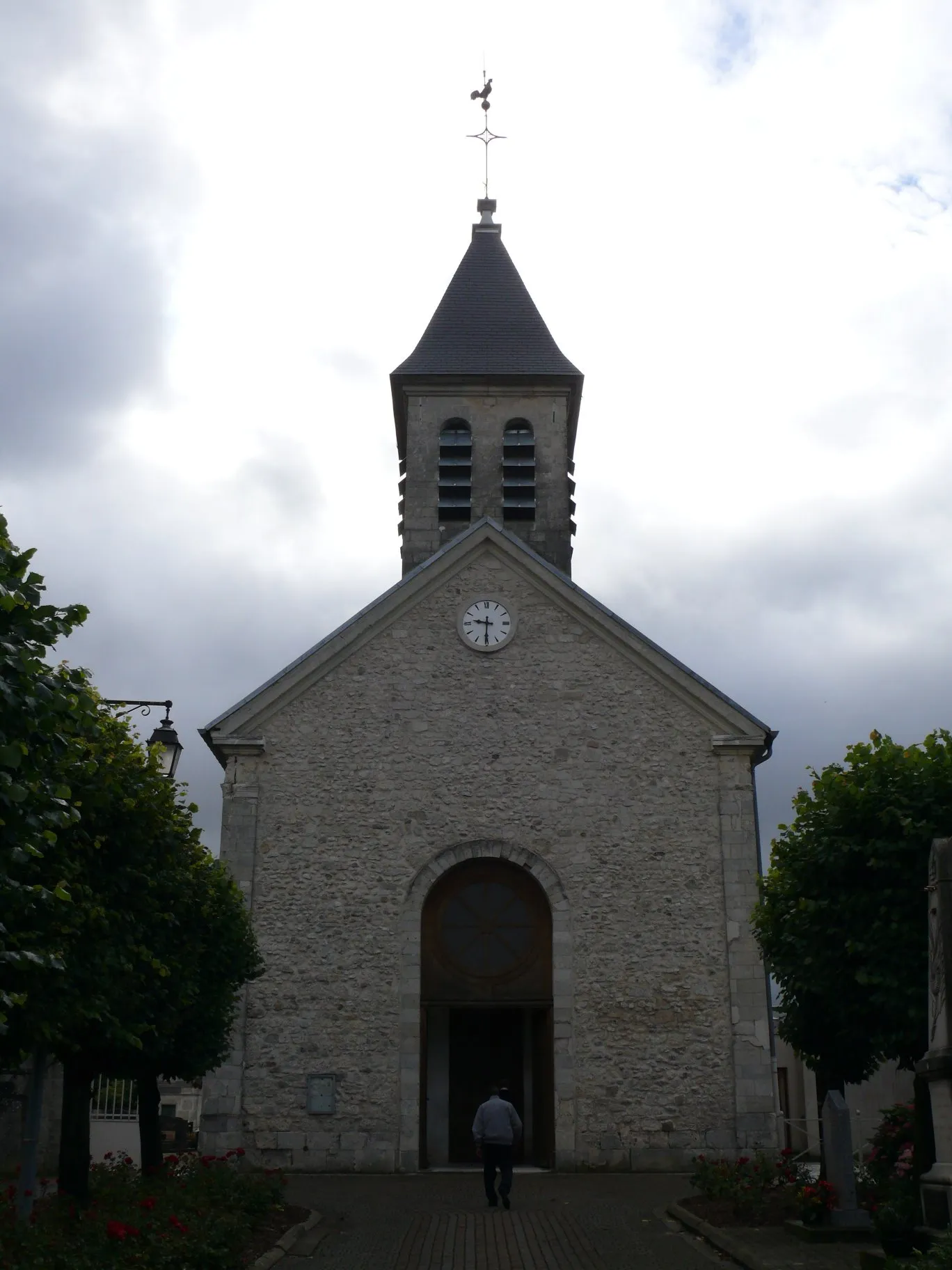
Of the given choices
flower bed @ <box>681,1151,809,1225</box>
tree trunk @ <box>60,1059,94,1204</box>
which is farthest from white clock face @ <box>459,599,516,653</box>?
tree trunk @ <box>60,1059,94,1204</box>

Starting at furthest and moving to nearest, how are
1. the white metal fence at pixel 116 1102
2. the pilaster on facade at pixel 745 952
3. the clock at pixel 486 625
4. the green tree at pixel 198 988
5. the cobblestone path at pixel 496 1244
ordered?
the white metal fence at pixel 116 1102, the clock at pixel 486 625, the pilaster on facade at pixel 745 952, the green tree at pixel 198 988, the cobblestone path at pixel 496 1244

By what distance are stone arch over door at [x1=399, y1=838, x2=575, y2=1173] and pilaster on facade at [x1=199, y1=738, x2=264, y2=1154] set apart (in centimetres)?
200

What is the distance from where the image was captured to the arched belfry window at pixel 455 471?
74.6 ft

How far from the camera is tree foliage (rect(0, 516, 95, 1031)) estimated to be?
222 inches

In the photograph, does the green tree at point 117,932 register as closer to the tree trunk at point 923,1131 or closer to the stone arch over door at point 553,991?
the stone arch over door at point 553,991

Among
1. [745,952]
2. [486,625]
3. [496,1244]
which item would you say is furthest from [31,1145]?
[486,625]

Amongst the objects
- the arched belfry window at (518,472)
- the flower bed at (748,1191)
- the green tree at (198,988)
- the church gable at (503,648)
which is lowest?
the flower bed at (748,1191)

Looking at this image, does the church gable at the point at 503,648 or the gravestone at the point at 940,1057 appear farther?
the church gable at the point at 503,648

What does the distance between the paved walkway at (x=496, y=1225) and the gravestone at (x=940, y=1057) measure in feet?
6.63

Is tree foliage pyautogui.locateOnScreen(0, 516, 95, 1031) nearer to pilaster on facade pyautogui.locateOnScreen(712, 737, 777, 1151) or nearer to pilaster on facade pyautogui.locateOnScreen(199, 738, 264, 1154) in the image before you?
pilaster on facade pyautogui.locateOnScreen(199, 738, 264, 1154)

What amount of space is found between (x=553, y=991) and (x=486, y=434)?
10.8 meters

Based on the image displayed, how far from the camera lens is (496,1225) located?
11078 millimetres

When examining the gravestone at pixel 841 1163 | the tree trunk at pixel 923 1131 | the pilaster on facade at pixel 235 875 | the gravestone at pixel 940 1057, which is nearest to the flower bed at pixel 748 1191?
the gravestone at pixel 841 1163

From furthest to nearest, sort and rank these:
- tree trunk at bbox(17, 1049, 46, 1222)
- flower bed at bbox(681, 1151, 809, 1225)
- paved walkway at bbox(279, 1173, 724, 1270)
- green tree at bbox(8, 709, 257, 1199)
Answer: flower bed at bbox(681, 1151, 809, 1225) < paved walkway at bbox(279, 1173, 724, 1270) < green tree at bbox(8, 709, 257, 1199) < tree trunk at bbox(17, 1049, 46, 1222)
